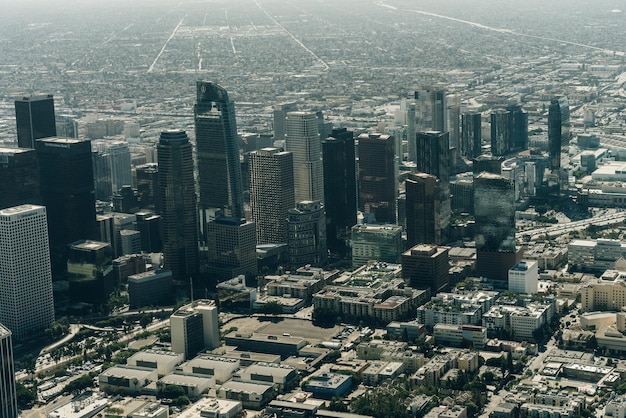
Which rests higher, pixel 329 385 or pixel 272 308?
pixel 272 308

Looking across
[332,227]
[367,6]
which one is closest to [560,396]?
[332,227]

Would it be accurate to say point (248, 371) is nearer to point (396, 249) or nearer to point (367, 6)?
point (396, 249)

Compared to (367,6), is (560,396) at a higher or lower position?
lower

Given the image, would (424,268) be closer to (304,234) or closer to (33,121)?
(304,234)

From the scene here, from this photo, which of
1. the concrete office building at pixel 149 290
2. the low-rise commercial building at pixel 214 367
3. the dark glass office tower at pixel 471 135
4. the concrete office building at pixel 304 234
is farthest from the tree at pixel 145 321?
the dark glass office tower at pixel 471 135

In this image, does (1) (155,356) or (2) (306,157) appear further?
(2) (306,157)

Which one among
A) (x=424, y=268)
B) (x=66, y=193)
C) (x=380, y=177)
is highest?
(x=66, y=193)

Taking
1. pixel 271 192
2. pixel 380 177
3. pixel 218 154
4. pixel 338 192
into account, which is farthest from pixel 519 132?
pixel 218 154
